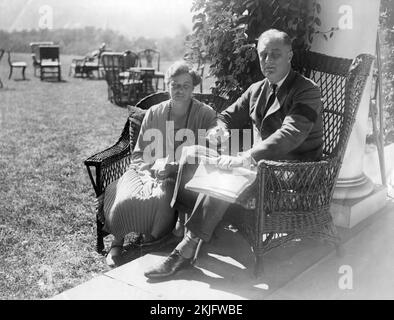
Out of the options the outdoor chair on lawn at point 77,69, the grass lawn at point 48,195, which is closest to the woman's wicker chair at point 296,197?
the grass lawn at point 48,195

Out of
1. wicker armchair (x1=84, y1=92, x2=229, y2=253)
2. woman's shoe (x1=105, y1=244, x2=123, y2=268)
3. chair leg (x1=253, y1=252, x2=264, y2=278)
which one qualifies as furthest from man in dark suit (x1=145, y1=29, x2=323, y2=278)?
wicker armchair (x1=84, y1=92, x2=229, y2=253)

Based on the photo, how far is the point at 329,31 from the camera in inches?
134

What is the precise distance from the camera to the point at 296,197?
2863mm

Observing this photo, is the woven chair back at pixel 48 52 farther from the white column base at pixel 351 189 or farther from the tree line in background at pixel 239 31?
the white column base at pixel 351 189

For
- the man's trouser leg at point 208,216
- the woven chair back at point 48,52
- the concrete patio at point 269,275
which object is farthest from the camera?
the woven chair back at point 48,52

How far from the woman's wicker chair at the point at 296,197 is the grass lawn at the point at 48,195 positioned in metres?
1.10

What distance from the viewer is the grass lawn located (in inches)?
124

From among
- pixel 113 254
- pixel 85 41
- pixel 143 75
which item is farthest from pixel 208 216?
pixel 85 41

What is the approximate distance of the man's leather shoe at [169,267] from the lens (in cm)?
280

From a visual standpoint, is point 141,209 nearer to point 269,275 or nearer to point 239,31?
point 269,275

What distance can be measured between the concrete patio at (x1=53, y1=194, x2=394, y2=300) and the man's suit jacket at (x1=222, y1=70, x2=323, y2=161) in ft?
2.10

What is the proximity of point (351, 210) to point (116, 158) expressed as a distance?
1682 millimetres

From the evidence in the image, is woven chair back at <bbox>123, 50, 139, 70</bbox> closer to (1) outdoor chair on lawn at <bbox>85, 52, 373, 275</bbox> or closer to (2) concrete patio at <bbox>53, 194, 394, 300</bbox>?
(1) outdoor chair on lawn at <bbox>85, 52, 373, 275</bbox>
